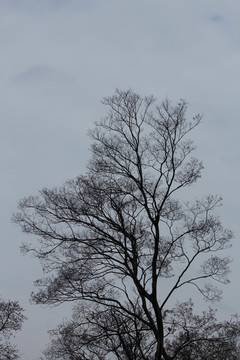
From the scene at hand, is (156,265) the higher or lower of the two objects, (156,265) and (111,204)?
the lower

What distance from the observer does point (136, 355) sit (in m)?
20.6

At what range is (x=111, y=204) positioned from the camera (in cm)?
1778

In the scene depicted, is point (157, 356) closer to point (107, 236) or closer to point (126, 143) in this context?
point (107, 236)

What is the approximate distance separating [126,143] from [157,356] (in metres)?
7.74

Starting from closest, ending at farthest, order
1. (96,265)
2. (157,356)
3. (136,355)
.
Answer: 1. (157,356)
2. (96,265)
3. (136,355)

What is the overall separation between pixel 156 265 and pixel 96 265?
2.15m

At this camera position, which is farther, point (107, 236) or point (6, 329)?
point (6, 329)

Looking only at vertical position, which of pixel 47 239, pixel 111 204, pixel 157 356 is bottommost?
pixel 157 356

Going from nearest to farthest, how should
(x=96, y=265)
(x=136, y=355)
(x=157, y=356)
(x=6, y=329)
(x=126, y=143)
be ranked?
(x=157, y=356) → (x=96, y=265) → (x=126, y=143) → (x=136, y=355) → (x=6, y=329)

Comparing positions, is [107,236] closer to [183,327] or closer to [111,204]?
[111,204]

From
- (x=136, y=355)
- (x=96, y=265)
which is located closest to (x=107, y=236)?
(x=96, y=265)

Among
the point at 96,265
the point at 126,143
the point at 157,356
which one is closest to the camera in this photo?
the point at 157,356

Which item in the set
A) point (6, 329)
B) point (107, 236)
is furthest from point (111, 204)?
point (6, 329)

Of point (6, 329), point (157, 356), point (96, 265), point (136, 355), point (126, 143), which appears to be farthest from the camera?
point (6, 329)
